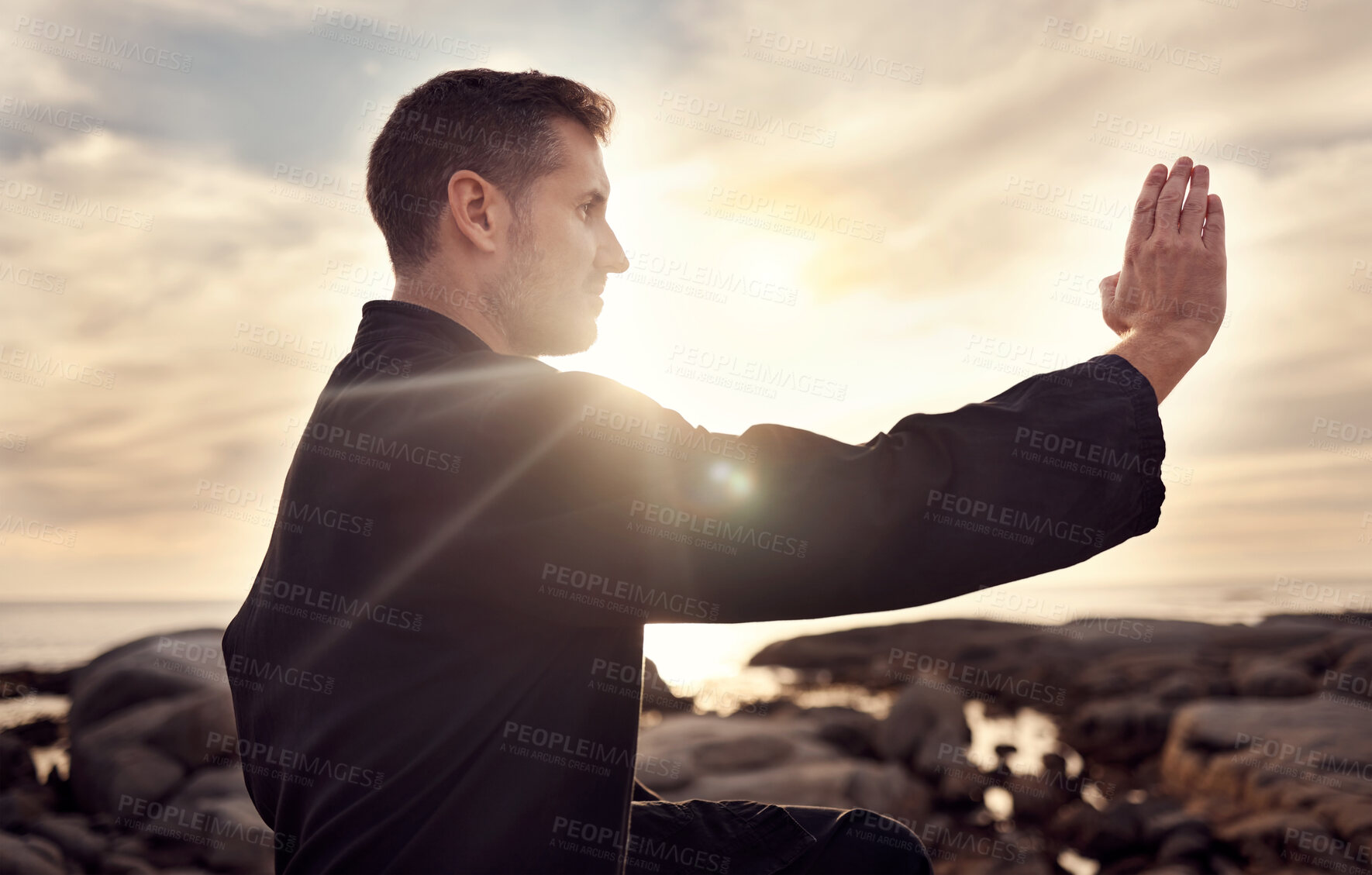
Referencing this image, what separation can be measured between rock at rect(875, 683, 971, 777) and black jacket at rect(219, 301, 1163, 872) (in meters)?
6.58

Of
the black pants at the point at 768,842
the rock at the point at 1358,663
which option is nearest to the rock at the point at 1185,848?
the rock at the point at 1358,663

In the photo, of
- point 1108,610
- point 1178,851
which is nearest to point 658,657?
point 1108,610

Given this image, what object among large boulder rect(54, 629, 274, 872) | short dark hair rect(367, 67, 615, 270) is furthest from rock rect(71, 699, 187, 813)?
short dark hair rect(367, 67, 615, 270)

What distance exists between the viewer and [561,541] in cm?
130

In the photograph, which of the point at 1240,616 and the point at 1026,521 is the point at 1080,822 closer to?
the point at 1026,521

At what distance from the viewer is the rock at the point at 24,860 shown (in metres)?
5.69

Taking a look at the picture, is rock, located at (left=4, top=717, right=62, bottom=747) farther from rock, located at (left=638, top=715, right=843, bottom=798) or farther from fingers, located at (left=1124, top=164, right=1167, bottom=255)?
fingers, located at (left=1124, top=164, right=1167, bottom=255)

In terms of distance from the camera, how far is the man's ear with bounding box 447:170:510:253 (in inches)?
78.7

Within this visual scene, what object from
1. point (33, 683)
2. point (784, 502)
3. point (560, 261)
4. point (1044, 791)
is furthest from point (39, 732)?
point (784, 502)

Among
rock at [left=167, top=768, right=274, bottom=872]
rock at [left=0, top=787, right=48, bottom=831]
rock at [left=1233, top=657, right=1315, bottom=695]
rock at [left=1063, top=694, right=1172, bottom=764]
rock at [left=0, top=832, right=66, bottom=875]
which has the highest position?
rock at [left=1233, top=657, right=1315, bottom=695]

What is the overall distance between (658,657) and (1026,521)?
13.6 meters

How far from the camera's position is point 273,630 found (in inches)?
67.3

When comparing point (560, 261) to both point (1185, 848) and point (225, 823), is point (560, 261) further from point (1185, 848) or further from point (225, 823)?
point (225, 823)

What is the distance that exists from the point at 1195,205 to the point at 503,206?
54.6 inches
